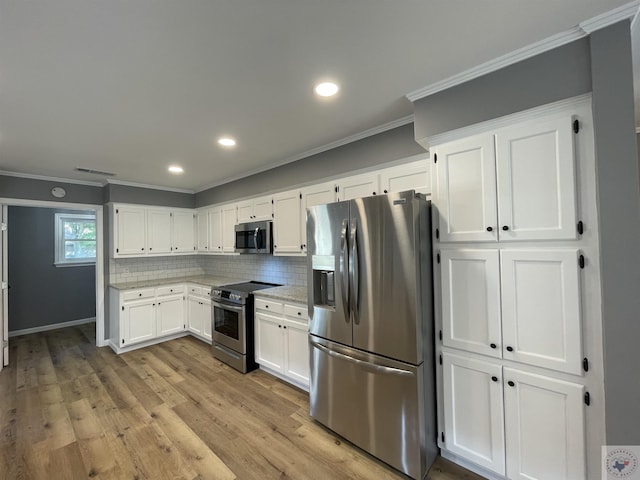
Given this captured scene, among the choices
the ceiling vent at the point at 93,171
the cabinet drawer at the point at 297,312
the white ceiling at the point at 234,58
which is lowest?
the cabinet drawer at the point at 297,312

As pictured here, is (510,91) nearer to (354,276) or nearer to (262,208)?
(354,276)

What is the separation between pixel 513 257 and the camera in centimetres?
161

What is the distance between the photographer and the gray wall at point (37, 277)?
4855 millimetres

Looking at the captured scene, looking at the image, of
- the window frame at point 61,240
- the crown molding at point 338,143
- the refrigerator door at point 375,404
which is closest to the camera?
the refrigerator door at point 375,404

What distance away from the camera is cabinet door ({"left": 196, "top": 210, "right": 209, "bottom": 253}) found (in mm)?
4871

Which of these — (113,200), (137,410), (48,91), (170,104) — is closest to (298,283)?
(137,410)

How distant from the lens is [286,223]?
3383 millimetres

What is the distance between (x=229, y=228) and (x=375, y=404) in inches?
129

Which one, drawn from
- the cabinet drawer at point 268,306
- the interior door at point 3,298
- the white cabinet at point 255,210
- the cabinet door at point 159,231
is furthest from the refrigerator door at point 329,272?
the interior door at point 3,298

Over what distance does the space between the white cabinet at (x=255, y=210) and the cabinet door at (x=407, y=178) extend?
171 cm

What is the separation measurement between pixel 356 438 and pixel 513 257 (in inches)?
65.9

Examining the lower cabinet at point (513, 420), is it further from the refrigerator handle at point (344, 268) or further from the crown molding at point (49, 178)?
the crown molding at point (49, 178)

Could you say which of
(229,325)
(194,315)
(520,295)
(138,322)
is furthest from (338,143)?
(138,322)

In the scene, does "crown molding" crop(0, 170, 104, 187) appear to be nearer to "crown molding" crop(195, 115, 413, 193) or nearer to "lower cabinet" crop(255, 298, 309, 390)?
"crown molding" crop(195, 115, 413, 193)
